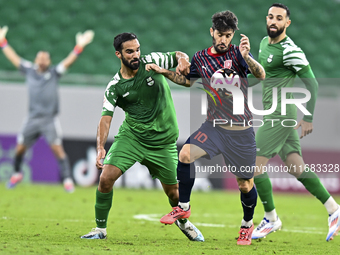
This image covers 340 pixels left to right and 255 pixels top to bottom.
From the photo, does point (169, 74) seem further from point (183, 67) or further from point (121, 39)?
point (121, 39)

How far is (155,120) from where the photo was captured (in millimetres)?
5613

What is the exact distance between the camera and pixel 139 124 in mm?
5594

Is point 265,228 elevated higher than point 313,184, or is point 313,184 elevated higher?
point 313,184

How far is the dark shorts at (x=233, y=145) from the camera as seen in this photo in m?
5.30

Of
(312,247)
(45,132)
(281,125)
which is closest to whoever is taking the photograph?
(312,247)

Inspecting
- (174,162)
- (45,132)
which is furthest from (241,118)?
(45,132)

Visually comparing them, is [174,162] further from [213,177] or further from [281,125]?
[213,177]

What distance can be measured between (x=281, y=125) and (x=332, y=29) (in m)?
10.1

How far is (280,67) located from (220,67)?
42.4 inches

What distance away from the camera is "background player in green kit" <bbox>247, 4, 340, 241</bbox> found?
19.3 feet

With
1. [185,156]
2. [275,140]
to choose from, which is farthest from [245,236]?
[275,140]

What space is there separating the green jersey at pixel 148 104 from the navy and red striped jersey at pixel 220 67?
1.17ft

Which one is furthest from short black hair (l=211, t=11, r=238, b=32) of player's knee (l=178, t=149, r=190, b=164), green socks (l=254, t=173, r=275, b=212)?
green socks (l=254, t=173, r=275, b=212)

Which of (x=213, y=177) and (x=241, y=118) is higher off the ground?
(x=241, y=118)
